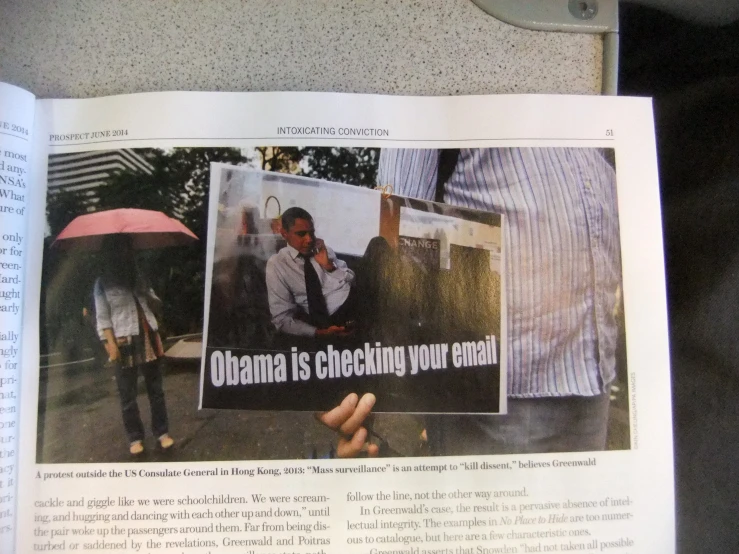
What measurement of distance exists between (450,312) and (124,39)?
276mm

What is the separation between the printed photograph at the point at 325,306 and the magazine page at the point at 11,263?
2 cm

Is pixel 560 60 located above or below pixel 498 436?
above

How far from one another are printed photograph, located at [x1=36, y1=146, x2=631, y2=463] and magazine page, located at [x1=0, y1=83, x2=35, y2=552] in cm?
2

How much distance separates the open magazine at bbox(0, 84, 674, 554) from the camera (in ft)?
1.00

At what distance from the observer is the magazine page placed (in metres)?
0.30

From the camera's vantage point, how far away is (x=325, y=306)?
12.2 inches

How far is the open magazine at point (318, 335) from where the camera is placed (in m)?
0.31

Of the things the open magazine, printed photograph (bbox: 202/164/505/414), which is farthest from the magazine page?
printed photograph (bbox: 202/164/505/414)

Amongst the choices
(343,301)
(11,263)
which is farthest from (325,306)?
(11,263)

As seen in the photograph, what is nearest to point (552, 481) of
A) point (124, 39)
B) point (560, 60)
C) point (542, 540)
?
point (542, 540)

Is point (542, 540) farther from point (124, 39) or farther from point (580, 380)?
point (124, 39)

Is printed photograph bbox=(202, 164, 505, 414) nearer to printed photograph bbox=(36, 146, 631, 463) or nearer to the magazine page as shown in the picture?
printed photograph bbox=(36, 146, 631, 463)

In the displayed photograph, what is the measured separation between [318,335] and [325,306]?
0.06 ft

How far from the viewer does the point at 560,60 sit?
1.08ft
